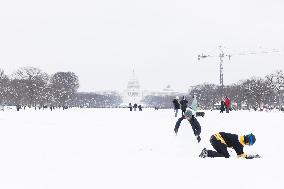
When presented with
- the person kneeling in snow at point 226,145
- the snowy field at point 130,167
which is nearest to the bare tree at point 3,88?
the snowy field at point 130,167

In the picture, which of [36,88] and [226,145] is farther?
[36,88]

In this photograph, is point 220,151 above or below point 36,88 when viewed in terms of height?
below

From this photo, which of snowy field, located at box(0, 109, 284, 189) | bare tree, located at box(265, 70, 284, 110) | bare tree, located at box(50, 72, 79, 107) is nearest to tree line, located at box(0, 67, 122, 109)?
bare tree, located at box(50, 72, 79, 107)

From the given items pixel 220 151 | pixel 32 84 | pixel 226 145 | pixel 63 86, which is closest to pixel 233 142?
pixel 226 145

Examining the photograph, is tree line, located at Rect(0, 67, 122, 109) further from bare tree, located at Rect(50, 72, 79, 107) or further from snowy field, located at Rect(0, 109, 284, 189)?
snowy field, located at Rect(0, 109, 284, 189)

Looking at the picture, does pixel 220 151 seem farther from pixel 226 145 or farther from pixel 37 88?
pixel 37 88

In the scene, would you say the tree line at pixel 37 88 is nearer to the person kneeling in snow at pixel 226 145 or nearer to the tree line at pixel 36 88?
the tree line at pixel 36 88

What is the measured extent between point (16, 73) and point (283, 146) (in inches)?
4107

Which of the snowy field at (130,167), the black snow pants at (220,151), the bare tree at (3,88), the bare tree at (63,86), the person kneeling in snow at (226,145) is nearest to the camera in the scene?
the snowy field at (130,167)

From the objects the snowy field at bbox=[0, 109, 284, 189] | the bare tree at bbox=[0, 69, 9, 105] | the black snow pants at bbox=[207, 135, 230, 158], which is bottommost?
the snowy field at bbox=[0, 109, 284, 189]

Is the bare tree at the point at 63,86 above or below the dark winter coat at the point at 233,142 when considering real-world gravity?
above

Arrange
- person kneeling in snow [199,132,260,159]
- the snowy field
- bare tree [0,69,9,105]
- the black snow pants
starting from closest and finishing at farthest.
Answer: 1. the snowy field
2. person kneeling in snow [199,132,260,159]
3. the black snow pants
4. bare tree [0,69,9,105]

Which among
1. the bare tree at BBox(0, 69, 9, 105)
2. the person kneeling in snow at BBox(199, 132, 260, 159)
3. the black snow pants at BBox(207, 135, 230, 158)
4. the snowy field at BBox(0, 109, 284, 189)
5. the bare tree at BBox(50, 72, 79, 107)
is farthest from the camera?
the bare tree at BBox(50, 72, 79, 107)

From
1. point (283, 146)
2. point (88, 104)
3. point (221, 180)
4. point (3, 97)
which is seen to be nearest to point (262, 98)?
point (3, 97)
